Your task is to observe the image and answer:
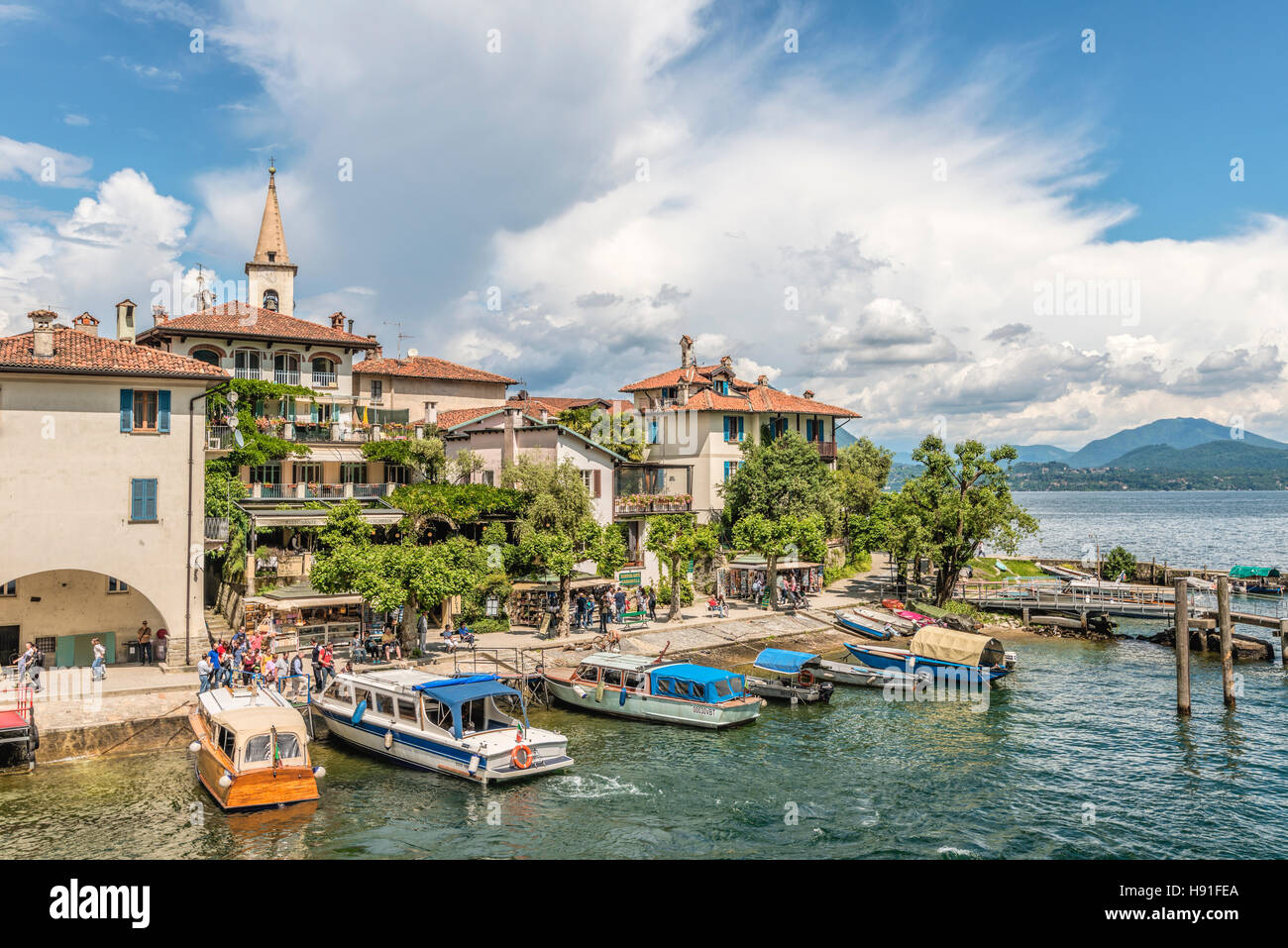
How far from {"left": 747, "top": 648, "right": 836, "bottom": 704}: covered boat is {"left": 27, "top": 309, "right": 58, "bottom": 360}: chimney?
98.3 feet

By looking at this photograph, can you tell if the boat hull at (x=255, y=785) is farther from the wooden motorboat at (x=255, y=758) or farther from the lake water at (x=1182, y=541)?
the lake water at (x=1182, y=541)

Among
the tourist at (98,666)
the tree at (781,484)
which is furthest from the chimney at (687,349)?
the tourist at (98,666)

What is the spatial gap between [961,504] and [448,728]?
136ft

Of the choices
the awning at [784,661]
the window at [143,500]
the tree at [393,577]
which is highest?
the window at [143,500]

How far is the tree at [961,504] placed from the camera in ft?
186

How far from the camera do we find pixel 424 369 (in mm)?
67750

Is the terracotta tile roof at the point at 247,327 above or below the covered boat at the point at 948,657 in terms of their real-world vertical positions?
above

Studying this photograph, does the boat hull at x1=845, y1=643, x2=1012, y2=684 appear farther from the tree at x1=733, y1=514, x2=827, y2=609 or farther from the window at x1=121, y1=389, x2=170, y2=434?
the window at x1=121, y1=389, x2=170, y2=434

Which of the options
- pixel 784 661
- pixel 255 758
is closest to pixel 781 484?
pixel 784 661

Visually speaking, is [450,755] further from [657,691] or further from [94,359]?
[94,359]

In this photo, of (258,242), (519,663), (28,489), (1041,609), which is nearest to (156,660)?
(28,489)

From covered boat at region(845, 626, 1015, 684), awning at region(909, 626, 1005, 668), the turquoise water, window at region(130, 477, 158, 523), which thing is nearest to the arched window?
window at region(130, 477, 158, 523)

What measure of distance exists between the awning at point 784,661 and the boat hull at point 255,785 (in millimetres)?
20327
